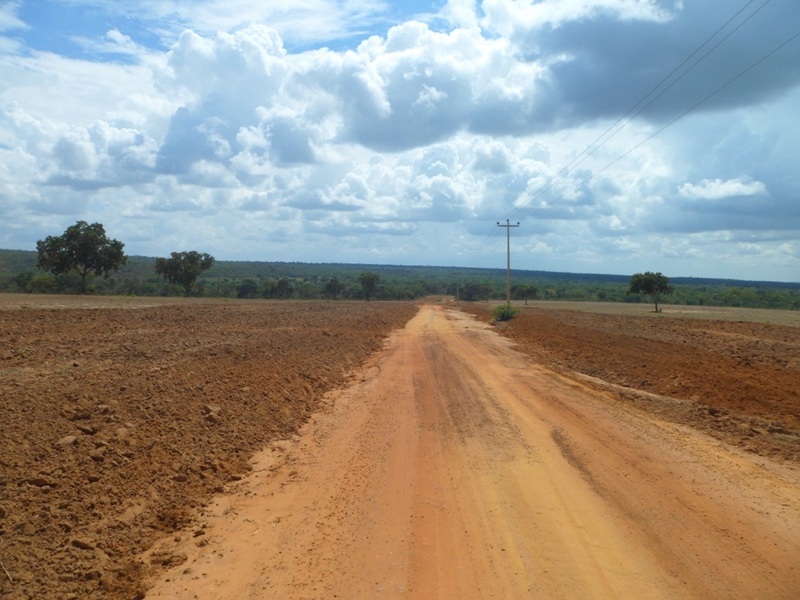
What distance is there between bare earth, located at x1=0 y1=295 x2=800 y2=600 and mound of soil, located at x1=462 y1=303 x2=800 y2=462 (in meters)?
0.10

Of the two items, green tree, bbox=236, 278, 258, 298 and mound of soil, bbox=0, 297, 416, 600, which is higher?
green tree, bbox=236, 278, 258, 298

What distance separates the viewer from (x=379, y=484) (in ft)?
28.2

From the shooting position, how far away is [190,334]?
78.4 ft

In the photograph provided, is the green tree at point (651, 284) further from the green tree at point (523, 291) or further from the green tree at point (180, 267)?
the green tree at point (180, 267)

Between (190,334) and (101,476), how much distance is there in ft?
55.2

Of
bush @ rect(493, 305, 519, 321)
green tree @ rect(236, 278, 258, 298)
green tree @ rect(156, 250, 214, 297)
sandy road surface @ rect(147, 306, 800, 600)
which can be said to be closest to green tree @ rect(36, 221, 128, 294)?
green tree @ rect(156, 250, 214, 297)

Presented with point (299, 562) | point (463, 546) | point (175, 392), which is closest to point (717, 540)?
point (463, 546)

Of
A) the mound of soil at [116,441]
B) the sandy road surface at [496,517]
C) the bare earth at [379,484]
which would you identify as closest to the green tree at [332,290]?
the mound of soil at [116,441]

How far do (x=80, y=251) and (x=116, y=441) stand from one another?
64292 millimetres

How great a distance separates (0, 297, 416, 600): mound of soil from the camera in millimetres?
6000

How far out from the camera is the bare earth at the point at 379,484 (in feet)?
19.5

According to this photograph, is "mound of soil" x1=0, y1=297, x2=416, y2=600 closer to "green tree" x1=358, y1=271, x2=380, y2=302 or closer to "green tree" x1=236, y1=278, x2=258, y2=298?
"green tree" x1=236, y1=278, x2=258, y2=298

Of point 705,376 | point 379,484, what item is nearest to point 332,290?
point 705,376

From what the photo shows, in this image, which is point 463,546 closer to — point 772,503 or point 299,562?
point 299,562
